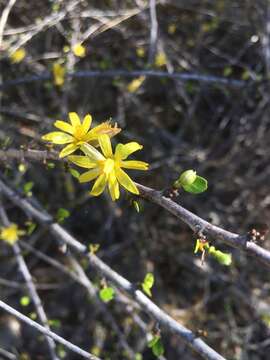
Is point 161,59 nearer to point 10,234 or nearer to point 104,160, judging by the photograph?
point 10,234

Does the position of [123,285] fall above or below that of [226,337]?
below

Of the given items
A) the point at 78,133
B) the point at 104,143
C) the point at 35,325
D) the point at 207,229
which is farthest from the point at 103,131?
the point at 35,325

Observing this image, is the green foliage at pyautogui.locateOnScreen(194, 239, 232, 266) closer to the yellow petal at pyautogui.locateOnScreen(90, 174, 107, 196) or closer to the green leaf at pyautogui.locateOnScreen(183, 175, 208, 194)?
the green leaf at pyautogui.locateOnScreen(183, 175, 208, 194)

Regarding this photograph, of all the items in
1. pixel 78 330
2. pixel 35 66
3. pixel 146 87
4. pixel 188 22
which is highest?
pixel 188 22

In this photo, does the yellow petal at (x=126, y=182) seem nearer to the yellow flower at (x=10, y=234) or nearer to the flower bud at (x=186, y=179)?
the flower bud at (x=186, y=179)

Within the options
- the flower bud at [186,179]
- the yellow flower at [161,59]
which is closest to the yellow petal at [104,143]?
the flower bud at [186,179]

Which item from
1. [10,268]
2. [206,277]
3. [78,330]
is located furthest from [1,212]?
[206,277]

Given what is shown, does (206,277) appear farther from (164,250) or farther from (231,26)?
(231,26)
